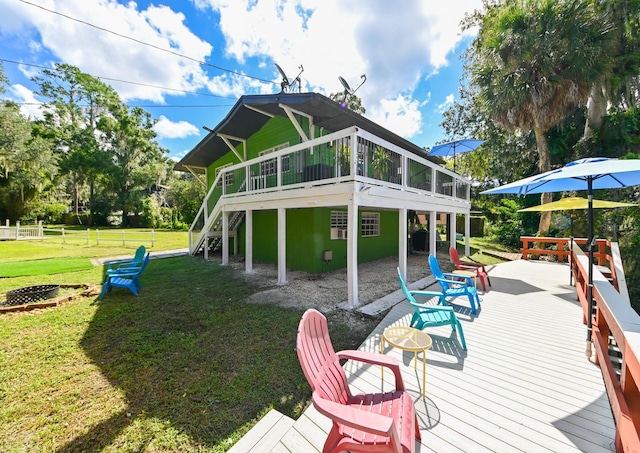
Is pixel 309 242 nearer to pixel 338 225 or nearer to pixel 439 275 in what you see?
pixel 338 225

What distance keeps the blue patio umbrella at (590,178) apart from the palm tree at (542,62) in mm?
8427

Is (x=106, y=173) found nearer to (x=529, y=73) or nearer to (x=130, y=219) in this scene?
(x=130, y=219)

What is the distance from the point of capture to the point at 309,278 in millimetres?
8398

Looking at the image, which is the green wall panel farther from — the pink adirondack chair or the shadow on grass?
the pink adirondack chair

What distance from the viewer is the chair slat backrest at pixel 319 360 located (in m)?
1.90

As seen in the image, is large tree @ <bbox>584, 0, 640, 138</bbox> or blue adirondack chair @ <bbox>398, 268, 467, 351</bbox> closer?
blue adirondack chair @ <bbox>398, 268, 467, 351</bbox>

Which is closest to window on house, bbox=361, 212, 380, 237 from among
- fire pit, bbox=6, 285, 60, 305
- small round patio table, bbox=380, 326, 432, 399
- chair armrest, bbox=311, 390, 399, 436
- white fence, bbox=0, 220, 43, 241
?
small round patio table, bbox=380, 326, 432, 399

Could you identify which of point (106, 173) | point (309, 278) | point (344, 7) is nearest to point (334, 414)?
point (309, 278)

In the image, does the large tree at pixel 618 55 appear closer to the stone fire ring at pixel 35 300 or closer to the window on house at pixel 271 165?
the window on house at pixel 271 165

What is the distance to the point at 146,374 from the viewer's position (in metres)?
3.35

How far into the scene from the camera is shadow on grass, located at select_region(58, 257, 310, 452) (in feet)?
8.06

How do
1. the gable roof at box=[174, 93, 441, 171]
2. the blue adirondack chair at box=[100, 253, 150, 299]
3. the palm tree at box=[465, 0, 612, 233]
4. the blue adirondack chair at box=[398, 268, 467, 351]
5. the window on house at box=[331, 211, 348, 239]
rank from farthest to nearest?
the palm tree at box=[465, 0, 612, 233] < the window on house at box=[331, 211, 348, 239] < the gable roof at box=[174, 93, 441, 171] < the blue adirondack chair at box=[100, 253, 150, 299] < the blue adirondack chair at box=[398, 268, 467, 351]

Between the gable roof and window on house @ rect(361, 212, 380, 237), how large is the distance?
3.36 metres

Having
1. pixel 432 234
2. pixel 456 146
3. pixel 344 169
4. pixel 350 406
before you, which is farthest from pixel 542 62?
pixel 350 406
